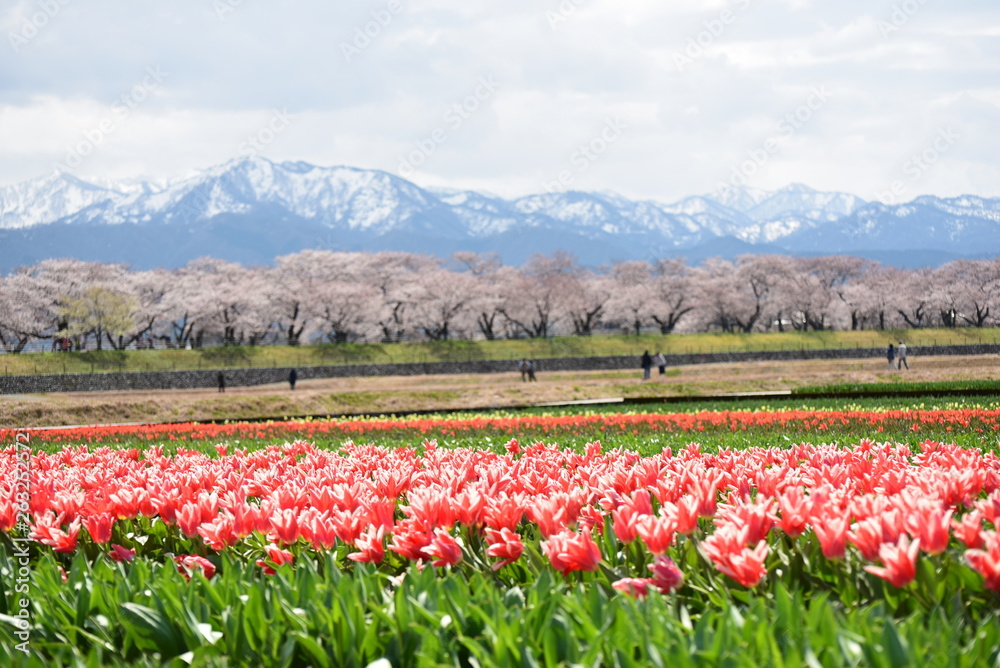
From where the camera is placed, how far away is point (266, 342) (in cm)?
7819

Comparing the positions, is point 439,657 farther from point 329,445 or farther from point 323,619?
point 329,445

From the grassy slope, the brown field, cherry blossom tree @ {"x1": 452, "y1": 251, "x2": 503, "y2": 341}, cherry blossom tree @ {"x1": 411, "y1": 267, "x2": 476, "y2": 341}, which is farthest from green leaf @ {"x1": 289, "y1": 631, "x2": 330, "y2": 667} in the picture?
cherry blossom tree @ {"x1": 411, "y1": 267, "x2": 476, "y2": 341}

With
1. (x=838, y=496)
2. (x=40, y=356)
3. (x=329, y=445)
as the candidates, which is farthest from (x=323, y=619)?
(x=40, y=356)

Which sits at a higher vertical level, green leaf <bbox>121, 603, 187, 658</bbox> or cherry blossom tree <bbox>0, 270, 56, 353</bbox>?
cherry blossom tree <bbox>0, 270, 56, 353</bbox>

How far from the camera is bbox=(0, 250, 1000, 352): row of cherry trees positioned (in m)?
66.6

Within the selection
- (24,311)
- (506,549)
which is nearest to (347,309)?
(24,311)

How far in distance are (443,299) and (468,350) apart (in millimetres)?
10732

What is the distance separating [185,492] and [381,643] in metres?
2.63

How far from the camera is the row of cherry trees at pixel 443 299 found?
66.6 metres

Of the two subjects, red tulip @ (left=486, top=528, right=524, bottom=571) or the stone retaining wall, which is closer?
red tulip @ (left=486, top=528, right=524, bottom=571)

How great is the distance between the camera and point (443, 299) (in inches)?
2987

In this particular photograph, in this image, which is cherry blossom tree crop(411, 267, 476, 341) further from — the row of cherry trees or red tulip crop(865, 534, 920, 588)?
red tulip crop(865, 534, 920, 588)

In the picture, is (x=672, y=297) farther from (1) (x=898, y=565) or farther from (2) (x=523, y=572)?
(1) (x=898, y=565)

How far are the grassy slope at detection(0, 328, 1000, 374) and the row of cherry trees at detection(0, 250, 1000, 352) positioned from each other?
7.84 metres
